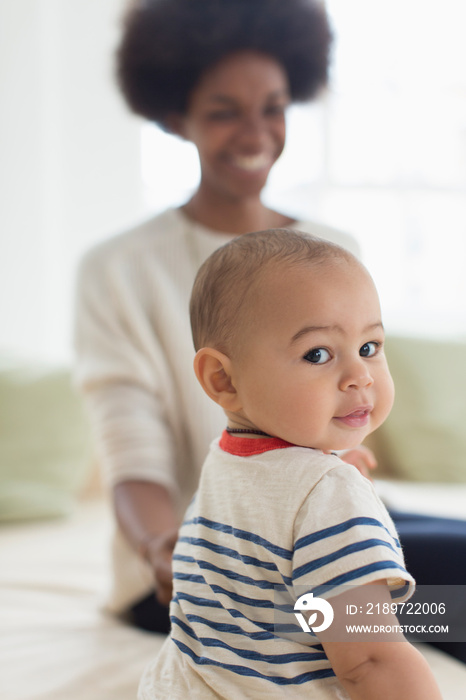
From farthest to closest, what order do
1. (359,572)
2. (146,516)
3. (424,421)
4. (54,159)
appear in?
(54,159), (424,421), (146,516), (359,572)

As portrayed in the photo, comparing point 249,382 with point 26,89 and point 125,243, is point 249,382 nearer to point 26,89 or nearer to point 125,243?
point 125,243

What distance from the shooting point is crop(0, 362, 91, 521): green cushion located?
1841 mm

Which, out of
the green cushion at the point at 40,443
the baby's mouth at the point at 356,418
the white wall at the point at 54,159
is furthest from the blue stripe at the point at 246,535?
the white wall at the point at 54,159

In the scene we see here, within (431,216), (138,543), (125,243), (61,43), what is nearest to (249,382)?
(138,543)

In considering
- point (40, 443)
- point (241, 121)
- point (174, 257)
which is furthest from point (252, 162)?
point (40, 443)

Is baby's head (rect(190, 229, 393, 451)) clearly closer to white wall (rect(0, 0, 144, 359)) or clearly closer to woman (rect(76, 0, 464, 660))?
woman (rect(76, 0, 464, 660))

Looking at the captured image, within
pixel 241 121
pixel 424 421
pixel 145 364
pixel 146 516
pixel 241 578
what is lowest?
pixel 424 421

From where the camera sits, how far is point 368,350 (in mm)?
560

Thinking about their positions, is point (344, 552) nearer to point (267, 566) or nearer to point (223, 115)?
point (267, 566)

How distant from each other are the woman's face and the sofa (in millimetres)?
615

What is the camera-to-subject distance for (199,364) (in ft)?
1.95

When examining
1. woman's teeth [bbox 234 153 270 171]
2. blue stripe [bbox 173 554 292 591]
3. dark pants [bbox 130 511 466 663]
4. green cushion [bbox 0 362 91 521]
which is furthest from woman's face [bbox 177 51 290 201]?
green cushion [bbox 0 362 91 521]

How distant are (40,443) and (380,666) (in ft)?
5.14

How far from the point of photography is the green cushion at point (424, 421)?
6.01ft
